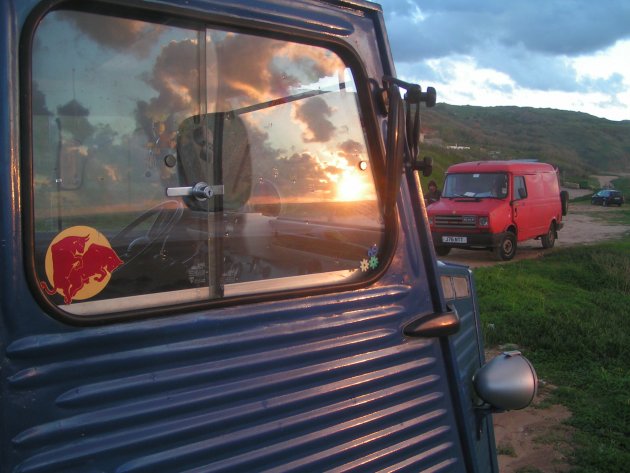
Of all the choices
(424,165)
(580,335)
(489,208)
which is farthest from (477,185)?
(424,165)

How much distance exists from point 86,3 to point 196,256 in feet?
2.03

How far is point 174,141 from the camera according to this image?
1538 millimetres

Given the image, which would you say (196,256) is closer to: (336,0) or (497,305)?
(336,0)

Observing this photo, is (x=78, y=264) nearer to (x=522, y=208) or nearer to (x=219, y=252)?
(x=219, y=252)

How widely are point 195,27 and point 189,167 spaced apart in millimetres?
331

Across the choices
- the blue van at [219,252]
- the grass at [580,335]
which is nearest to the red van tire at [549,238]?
the grass at [580,335]

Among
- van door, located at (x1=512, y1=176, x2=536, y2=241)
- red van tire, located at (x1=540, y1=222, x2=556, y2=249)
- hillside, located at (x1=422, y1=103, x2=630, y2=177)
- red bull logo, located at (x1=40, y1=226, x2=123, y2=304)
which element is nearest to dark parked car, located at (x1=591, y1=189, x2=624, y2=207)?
hillside, located at (x1=422, y1=103, x2=630, y2=177)

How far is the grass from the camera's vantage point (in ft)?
15.4

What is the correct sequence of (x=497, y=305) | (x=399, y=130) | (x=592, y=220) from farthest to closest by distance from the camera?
(x=592, y=220) → (x=497, y=305) → (x=399, y=130)

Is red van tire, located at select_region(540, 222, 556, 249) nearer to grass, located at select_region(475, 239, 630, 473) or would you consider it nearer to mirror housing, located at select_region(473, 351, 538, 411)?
grass, located at select_region(475, 239, 630, 473)

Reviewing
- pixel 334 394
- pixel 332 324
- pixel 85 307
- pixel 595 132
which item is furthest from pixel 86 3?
pixel 595 132

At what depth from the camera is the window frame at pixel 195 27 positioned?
4.11ft

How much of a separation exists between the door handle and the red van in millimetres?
13559

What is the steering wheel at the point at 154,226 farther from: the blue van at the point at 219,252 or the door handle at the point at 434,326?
the door handle at the point at 434,326
